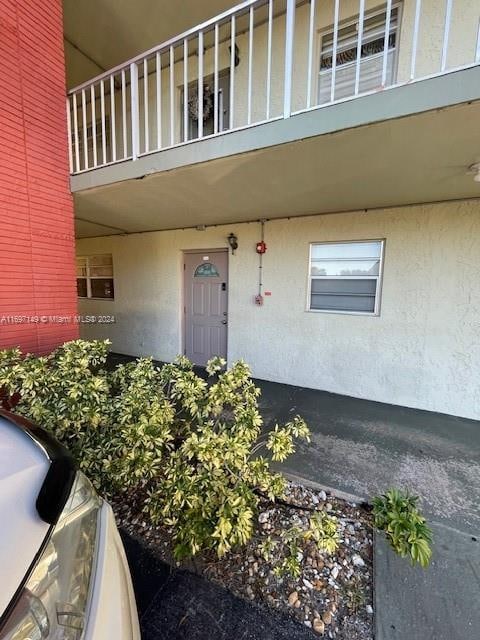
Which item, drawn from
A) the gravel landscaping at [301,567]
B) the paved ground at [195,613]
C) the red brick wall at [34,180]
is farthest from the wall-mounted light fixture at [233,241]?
the paved ground at [195,613]

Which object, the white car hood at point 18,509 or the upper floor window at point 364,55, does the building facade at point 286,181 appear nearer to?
the upper floor window at point 364,55

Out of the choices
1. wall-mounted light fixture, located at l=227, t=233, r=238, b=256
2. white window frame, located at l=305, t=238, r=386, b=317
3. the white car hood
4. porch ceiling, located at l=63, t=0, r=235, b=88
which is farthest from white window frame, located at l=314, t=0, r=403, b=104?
the white car hood

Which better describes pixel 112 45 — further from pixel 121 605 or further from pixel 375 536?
pixel 375 536

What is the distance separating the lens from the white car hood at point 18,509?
0.70m

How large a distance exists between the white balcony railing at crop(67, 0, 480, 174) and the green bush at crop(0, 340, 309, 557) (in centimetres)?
239

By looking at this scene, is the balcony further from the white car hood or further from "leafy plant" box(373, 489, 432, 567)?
the white car hood

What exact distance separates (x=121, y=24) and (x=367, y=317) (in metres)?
5.28

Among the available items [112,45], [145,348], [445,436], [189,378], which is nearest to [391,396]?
[445,436]

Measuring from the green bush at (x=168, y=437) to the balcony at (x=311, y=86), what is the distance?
2.06m

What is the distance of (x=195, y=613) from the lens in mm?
1532

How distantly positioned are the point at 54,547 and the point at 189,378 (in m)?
1.52

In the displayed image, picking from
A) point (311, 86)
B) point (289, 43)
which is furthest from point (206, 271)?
point (289, 43)

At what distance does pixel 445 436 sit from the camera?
3.34 metres

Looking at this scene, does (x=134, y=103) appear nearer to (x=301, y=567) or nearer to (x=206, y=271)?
(x=206, y=271)
